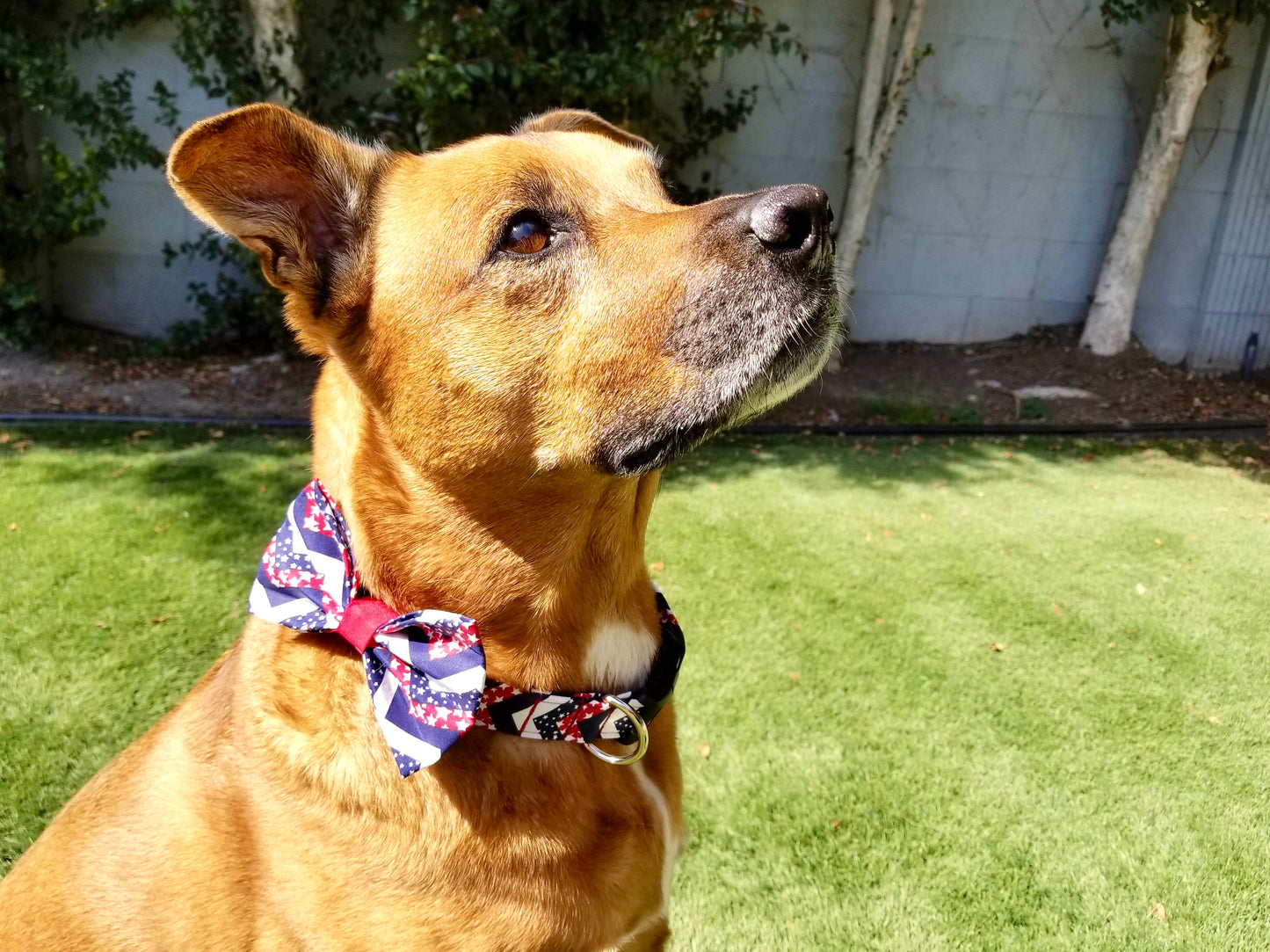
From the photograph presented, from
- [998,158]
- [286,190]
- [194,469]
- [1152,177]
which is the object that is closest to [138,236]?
[194,469]

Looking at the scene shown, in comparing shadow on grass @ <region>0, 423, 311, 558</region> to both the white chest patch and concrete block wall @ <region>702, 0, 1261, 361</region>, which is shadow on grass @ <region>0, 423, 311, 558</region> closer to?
the white chest patch

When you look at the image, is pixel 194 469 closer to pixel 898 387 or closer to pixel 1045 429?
pixel 898 387

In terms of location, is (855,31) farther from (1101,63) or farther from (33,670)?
(33,670)

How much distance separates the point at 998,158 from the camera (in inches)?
346

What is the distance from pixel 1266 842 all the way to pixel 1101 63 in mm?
8551

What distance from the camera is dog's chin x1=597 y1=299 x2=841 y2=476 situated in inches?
65.2

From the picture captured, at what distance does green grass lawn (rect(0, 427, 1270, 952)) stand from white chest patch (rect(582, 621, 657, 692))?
1.01 metres

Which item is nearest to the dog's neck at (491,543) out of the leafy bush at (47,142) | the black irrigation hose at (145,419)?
the black irrigation hose at (145,419)

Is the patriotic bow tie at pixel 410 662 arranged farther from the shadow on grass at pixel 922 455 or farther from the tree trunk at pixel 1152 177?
the tree trunk at pixel 1152 177

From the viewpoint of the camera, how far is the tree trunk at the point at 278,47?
700 centimetres

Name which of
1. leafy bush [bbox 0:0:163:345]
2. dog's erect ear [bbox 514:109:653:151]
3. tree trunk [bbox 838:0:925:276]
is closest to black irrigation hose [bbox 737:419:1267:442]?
tree trunk [bbox 838:0:925:276]

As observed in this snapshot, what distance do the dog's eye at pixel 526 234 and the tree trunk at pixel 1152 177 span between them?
335 inches

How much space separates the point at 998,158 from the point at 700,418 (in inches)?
341

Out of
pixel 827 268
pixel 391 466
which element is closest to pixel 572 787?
pixel 391 466
